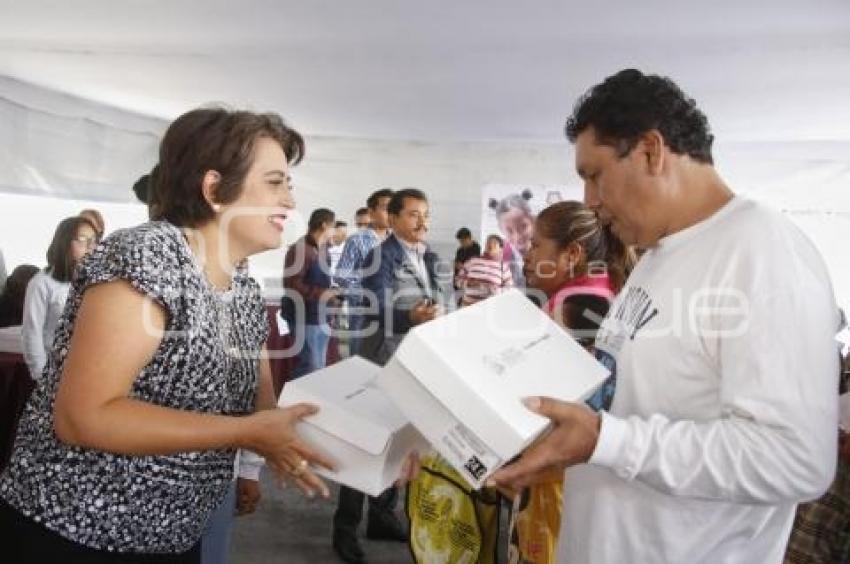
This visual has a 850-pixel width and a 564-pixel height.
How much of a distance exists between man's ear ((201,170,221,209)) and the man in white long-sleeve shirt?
63cm

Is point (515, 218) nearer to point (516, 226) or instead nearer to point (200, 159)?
point (516, 226)

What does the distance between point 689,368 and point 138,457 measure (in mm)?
860

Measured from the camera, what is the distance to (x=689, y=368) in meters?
0.96

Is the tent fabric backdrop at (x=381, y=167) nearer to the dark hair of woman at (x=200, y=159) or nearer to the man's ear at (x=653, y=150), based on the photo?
the dark hair of woman at (x=200, y=159)

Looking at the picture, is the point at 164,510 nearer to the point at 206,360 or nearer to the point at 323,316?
the point at 206,360

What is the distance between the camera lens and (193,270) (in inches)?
45.6

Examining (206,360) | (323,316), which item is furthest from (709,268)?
(323,316)

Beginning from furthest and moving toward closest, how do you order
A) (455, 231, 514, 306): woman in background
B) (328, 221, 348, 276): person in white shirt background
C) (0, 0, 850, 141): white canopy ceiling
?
(328, 221, 348, 276): person in white shirt background < (455, 231, 514, 306): woman in background < (0, 0, 850, 141): white canopy ceiling

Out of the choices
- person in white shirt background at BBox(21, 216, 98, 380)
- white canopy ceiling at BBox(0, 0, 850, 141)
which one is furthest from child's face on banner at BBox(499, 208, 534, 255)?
person in white shirt background at BBox(21, 216, 98, 380)

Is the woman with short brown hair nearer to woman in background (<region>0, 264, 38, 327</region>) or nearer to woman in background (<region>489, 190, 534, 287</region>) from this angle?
woman in background (<region>0, 264, 38, 327</region>)

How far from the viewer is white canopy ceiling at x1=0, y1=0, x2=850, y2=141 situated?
112 inches

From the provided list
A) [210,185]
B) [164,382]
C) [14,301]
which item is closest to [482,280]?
[210,185]

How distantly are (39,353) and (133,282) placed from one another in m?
2.16

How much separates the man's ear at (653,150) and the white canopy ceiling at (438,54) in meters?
1.84
